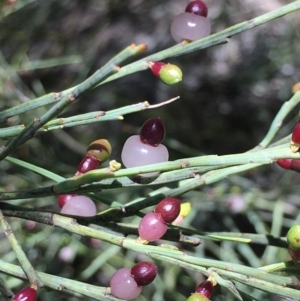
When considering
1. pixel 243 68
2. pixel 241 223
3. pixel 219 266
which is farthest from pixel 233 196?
pixel 219 266

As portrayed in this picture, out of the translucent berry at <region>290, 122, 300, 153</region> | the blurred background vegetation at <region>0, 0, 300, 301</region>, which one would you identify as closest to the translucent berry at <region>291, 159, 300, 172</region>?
the translucent berry at <region>290, 122, 300, 153</region>

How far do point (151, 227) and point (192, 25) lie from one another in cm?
19

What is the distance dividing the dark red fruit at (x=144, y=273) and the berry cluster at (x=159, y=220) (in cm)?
2

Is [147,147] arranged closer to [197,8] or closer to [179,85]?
[197,8]

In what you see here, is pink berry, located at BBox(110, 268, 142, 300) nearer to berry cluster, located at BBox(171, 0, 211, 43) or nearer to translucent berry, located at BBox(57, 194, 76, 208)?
translucent berry, located at BBox(57, 194, 76, 208)

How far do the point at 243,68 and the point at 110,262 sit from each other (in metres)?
0.49

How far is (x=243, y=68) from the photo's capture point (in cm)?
100

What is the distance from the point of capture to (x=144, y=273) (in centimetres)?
40

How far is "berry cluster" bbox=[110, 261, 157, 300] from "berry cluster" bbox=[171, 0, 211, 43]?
212 mm

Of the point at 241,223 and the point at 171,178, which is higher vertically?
the point at 171,178

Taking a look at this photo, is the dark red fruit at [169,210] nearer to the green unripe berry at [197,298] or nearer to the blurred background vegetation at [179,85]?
the green unripe berry at [197,298]

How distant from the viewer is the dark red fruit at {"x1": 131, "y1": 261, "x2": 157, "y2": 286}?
40cm

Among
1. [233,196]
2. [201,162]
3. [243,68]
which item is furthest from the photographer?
[243,68]

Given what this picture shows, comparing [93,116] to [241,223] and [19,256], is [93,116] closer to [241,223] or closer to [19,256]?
[19,256]
